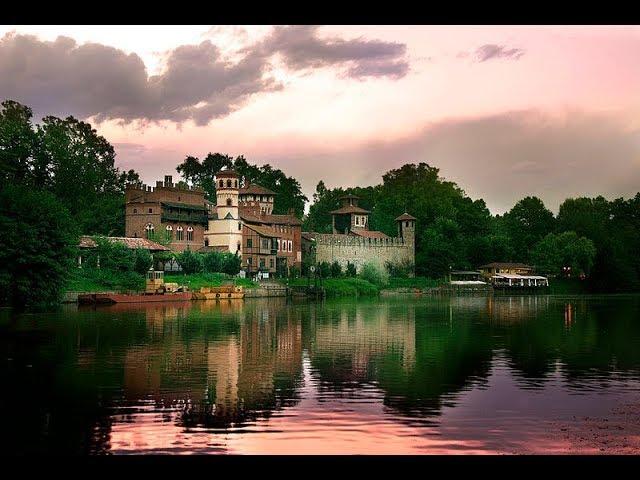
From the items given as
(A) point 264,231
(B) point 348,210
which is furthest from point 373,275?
(B) point 348,210

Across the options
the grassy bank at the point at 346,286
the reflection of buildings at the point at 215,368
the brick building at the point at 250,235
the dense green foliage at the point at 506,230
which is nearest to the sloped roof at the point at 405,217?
the dense green foliage at the point at 506,230

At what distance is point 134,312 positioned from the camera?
40.1 meters

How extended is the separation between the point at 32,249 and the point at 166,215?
30.0 meters

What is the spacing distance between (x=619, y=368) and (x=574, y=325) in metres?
14.4

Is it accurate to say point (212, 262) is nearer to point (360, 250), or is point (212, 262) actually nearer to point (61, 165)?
point (61, 165)

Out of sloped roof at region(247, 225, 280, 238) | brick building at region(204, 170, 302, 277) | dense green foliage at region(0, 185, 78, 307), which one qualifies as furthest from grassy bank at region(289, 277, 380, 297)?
dense green foliage at region(0, 185, 78, 307)

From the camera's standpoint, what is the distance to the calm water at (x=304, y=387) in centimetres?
1073

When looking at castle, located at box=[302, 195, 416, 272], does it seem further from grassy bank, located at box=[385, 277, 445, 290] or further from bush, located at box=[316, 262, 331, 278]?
grassy bank, located at box=[385, 277, 445, 290]

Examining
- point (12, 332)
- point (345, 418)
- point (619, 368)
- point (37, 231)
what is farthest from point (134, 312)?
point (345, 418)

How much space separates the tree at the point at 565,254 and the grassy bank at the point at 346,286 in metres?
19.2

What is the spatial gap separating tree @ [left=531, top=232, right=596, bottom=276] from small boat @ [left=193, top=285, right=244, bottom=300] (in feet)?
118

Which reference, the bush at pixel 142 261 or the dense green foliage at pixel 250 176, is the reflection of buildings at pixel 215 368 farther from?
the dense green foliage at pixel 250 176

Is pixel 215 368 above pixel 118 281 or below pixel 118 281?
below

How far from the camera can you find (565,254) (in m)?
80.3
